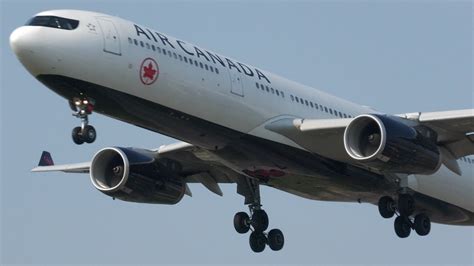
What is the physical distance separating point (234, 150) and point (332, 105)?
4734 millimetres

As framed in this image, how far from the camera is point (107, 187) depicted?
43.0 metres

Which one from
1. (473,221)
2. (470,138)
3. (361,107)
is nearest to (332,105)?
(361,107)

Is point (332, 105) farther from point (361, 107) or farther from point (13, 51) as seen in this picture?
point (13, 51)

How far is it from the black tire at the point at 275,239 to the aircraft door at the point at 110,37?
10.6 meters

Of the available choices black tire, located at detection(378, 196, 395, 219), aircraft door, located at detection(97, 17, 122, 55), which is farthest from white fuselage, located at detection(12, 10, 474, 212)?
black tire, located at detection(378, 196, 395, 219)

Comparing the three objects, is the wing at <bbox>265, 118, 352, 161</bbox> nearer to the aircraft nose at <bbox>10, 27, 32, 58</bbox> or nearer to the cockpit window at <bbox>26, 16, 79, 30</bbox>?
the cockpit window at <bbox>26, 16, 79, 30</bbox>

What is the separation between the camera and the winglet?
47.5m

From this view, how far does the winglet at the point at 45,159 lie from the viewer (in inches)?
1869

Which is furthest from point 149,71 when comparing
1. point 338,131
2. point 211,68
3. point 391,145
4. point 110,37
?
point 391,145

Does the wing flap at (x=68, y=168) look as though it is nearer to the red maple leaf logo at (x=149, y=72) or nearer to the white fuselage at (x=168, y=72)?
the white fuselage at (x=168, y=72)

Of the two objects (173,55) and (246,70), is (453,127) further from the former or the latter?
(173,55)

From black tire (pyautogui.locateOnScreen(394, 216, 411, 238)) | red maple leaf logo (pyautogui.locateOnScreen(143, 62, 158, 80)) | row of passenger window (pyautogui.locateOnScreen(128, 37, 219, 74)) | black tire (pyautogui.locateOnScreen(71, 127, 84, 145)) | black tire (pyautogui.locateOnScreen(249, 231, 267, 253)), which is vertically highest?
row of passenger window (pyautogui.locateOnScreen(128, 37, 219, 74))

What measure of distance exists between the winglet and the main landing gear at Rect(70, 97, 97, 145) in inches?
456

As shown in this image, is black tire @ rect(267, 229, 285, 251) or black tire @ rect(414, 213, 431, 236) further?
black tire @ rect(267, 229, 285, 251)
